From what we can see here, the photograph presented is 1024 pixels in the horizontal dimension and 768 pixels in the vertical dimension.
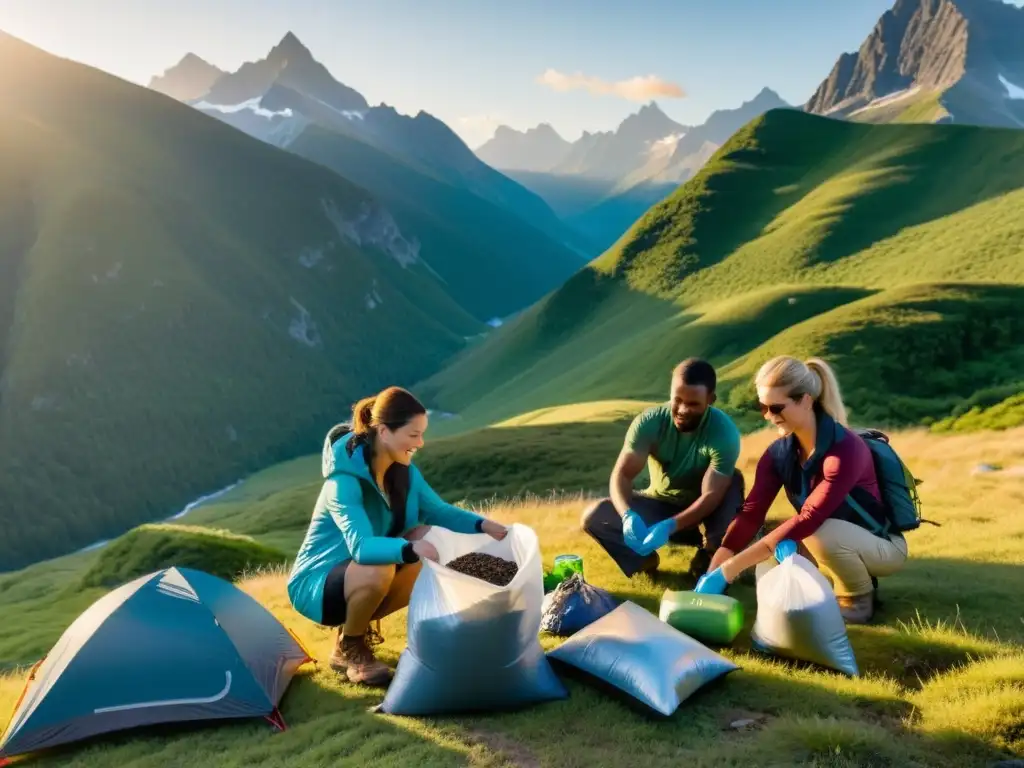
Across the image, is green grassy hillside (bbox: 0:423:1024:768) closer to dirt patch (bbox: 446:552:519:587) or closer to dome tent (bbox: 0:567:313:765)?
dome tent (bbox: 0:567:313:765)

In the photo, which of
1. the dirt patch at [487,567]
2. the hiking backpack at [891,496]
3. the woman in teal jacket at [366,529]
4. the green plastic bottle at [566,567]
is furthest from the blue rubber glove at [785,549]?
the woman in teal jacket at [366,529]

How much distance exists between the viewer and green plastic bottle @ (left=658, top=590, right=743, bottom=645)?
7516 mm

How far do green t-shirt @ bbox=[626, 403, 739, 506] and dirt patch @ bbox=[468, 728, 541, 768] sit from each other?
13.5 ft

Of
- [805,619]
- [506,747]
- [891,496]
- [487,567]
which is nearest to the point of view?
[506,747]

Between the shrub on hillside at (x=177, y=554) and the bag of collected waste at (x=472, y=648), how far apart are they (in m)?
17.9

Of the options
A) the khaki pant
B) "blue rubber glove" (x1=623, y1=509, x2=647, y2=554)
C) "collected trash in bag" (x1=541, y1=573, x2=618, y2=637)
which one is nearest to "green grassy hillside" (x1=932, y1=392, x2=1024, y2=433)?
the khaki pant

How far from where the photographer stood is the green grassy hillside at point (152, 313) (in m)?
103

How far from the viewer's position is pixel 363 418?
299 inches

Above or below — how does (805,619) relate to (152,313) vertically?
below

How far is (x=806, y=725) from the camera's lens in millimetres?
5473

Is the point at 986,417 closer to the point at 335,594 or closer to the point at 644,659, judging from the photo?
the point at 644,659

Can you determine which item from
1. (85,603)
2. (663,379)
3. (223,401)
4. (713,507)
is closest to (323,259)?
(223,401)

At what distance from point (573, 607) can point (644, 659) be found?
5.47 ft

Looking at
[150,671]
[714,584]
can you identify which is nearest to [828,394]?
[714,584]
